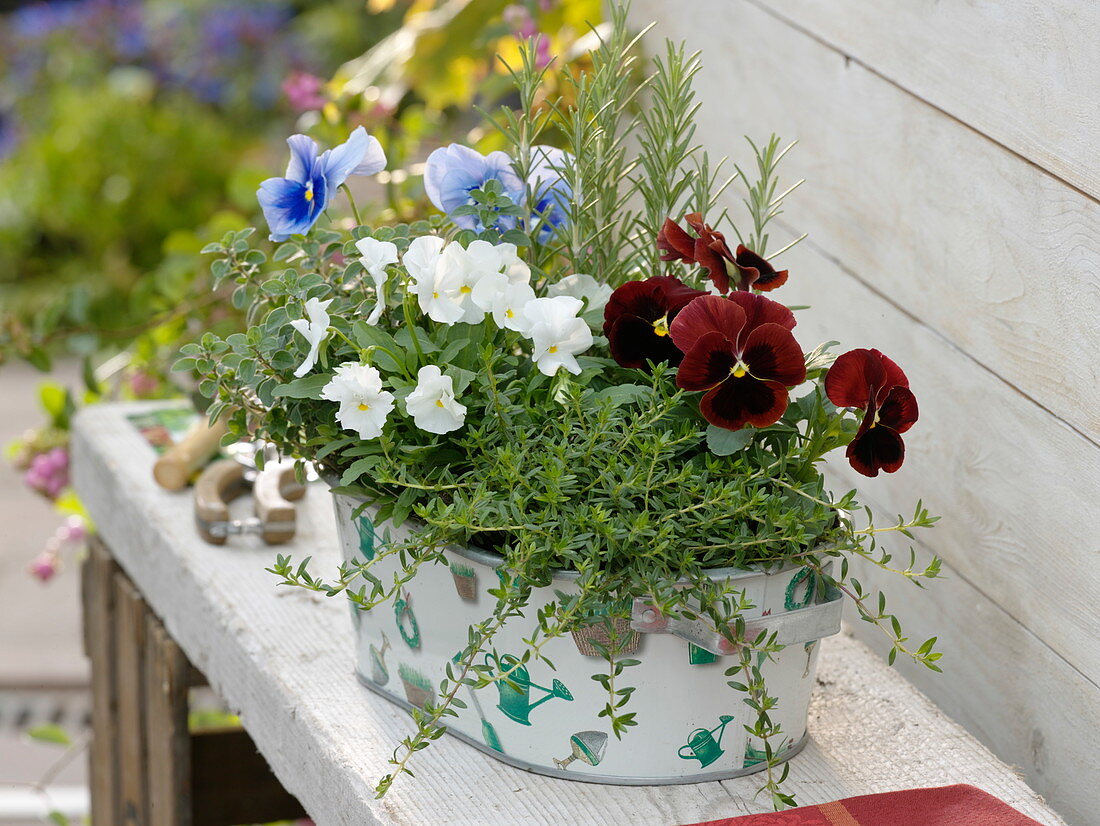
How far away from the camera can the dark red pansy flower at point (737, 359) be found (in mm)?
715

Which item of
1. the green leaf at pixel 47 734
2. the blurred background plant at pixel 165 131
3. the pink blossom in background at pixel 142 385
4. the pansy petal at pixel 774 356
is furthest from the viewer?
the pink blossom in background at pixel 142 385

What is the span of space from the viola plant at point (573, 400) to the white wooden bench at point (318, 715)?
0.17 ft

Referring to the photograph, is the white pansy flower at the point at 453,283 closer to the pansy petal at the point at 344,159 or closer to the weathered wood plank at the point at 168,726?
the pansy petal at the point at 344,159

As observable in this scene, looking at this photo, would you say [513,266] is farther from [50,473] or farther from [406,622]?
[50,473]

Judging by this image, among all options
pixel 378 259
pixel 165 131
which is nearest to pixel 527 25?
pixel 378 259

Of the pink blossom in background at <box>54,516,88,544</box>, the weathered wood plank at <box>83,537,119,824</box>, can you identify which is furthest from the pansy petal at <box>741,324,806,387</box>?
the pink blossom in background at <box>54,516,88,544</box>

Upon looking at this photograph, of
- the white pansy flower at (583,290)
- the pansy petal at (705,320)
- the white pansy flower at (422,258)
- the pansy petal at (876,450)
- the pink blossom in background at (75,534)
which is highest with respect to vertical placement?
the white pansy flower at (422,258)

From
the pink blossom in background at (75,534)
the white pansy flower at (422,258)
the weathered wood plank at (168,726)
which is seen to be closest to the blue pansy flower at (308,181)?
the white pansy flower at (422,258)

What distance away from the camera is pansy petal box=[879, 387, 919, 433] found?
2.41 ft

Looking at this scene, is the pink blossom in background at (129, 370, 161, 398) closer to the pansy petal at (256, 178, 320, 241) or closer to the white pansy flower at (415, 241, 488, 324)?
the pansy petal at (256, 178, 320, 241)

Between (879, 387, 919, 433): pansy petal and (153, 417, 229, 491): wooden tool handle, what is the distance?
0.76 m

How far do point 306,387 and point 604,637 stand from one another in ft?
0.84

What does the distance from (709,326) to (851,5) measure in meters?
0.52

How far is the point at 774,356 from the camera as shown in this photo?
718mm
